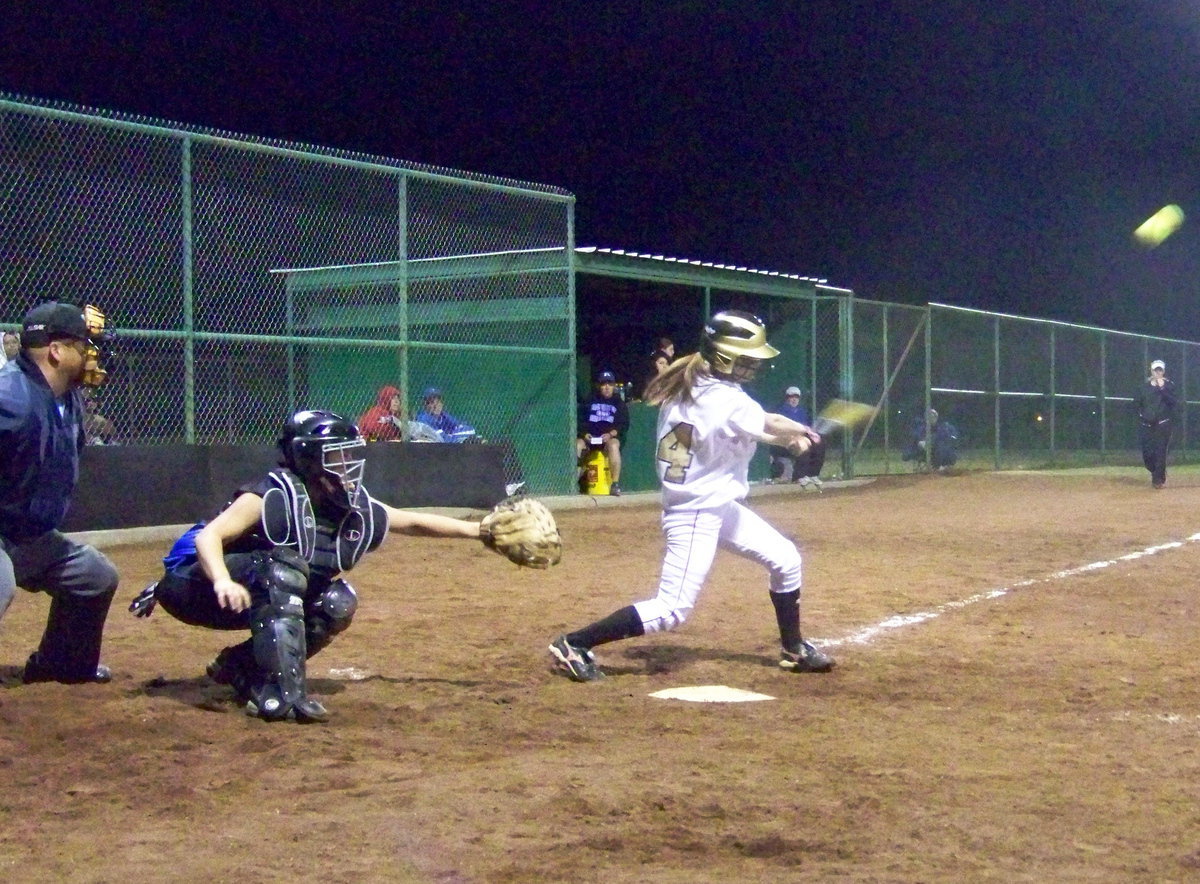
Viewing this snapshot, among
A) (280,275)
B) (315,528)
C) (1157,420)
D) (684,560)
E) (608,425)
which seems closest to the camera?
(315,528)

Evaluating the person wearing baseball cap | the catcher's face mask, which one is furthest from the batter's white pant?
the person wearing baseball cap

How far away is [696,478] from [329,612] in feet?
5.58

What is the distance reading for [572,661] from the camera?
6.48 meters

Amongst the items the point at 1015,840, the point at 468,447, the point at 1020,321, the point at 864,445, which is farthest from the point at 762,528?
the point at 1020,321

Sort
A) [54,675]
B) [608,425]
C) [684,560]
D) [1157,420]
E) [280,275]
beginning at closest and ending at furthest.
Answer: [54,675], [684,560], [280,275], [608,425], [1157,420]

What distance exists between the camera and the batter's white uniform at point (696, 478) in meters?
6.41

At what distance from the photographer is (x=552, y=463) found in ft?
58.1

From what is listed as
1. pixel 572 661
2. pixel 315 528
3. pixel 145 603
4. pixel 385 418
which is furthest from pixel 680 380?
pixel 385 418

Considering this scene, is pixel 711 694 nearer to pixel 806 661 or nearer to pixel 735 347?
pixel 806 661

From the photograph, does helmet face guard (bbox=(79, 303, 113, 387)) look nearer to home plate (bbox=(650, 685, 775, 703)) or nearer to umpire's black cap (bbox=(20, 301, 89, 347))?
umpire's black cap (bbox=(20, 301, 89, 347))

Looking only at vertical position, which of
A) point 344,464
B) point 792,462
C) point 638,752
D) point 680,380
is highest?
point 680,380

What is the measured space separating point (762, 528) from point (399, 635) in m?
2.24

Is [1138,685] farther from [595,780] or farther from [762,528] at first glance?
[595,780]

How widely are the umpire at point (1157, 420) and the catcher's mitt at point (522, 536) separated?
17920 mm
